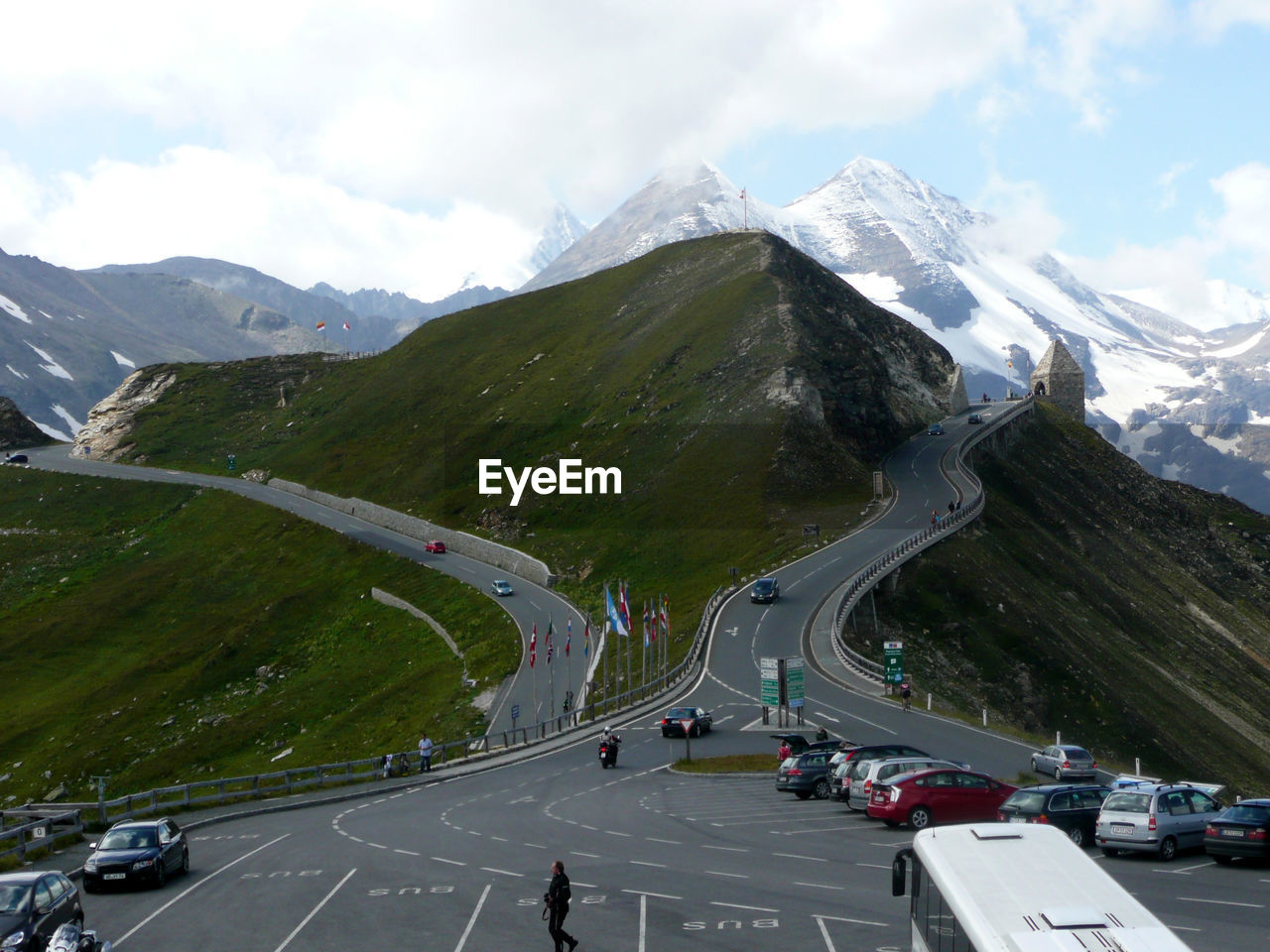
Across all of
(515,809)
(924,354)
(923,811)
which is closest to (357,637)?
(515,809)

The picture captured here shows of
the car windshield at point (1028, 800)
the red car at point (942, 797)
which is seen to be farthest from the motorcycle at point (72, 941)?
the car windshield at point (1028, 800)

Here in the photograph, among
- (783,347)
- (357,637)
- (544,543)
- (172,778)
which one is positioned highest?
(783,347)

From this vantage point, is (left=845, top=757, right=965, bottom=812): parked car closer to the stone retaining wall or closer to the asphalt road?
the asphalt road

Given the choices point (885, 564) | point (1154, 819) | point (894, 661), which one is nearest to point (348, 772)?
point (894, 661)

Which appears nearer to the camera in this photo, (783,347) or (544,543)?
(544,543)

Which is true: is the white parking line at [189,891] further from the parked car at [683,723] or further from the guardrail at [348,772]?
the parked car at [683,723]

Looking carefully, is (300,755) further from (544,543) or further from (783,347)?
(783,347)

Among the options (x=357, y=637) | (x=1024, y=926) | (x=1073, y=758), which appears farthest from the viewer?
(x=357, y=637)
